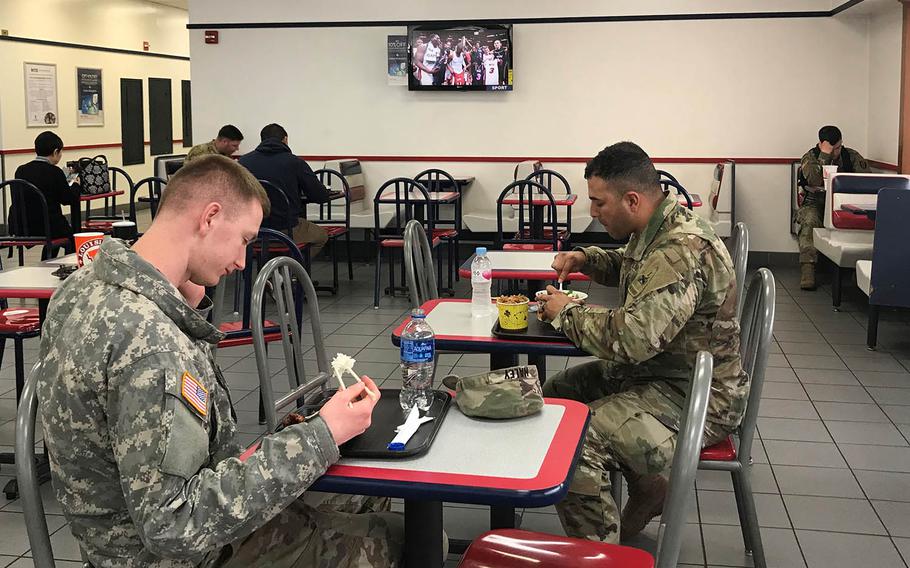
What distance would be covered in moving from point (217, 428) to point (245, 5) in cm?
808

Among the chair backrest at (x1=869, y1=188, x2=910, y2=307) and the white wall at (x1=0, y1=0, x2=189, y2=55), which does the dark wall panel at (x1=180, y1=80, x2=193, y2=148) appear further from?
the chair backrest at (x1=869, y1=188, x2=910, y2=307)

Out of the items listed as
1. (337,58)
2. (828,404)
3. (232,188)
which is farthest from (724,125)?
(232,188)

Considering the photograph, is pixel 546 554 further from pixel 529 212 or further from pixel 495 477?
pixel 529 212

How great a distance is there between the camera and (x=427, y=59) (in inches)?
341

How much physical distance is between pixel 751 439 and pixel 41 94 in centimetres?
1053

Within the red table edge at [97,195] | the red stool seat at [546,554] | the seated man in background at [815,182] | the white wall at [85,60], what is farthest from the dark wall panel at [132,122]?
the red stool seat at [546,554]

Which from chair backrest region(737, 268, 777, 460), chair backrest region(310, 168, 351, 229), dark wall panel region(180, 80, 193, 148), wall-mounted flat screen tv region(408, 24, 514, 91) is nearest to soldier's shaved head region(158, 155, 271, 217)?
chair backrest region(737, 268, 777, 460)

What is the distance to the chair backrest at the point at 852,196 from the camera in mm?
6430

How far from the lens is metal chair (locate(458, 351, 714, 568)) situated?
1581mm

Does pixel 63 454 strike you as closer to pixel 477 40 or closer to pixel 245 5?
pixel 477 40

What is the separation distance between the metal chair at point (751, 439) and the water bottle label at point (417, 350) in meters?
0.85

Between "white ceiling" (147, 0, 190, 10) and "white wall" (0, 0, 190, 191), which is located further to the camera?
"white ceiling" (147, 0, 190, 10)

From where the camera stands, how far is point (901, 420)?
163 inches

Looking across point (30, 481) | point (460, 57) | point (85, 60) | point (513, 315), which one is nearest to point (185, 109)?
point (85, 60)
